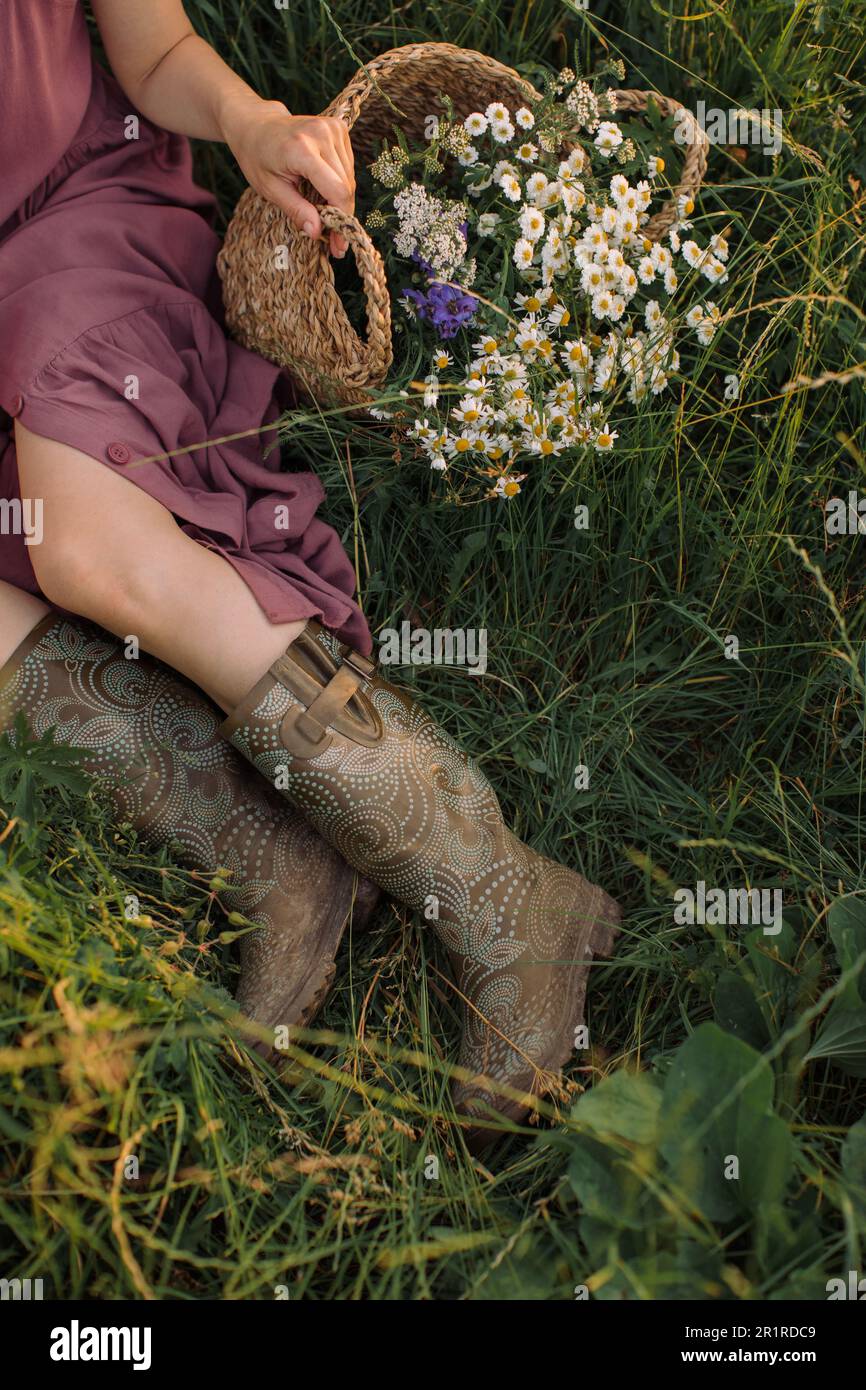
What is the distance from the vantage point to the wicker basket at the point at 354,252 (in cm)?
152

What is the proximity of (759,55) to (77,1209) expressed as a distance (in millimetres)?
2037

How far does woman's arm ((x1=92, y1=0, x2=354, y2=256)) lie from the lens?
143 centimetres

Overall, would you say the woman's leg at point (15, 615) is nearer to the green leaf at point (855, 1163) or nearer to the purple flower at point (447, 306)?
the purple flower at point (447, 306)

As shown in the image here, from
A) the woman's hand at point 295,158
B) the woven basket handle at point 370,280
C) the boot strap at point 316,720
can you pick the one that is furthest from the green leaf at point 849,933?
the woman's hand at point 295,158

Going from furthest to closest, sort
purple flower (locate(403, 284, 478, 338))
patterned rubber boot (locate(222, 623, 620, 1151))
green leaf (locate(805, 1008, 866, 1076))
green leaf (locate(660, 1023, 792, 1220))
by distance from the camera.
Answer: purple flower (locate(403, 284, 478, 338)), patterned rubber boot (locate(222, 623, 620, 1151)), green leaf (locate(805, 1008, 866, 1076)), green leaf (locate(660, 1023, 792, 1220))

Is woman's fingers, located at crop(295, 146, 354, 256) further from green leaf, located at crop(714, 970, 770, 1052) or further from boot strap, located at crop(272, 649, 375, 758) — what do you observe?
green leaf, located at crop(714, 970, 770, 1052)

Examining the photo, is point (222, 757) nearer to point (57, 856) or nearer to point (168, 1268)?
point (57, 856)

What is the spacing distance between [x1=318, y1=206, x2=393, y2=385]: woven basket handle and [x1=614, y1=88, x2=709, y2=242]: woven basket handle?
0.45 m

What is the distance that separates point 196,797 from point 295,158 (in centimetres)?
92

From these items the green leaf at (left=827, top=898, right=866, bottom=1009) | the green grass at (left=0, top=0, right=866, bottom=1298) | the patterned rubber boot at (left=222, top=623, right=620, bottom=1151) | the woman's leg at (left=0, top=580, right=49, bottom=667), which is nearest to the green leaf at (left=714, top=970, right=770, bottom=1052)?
the green grass at (left=0, top=0, right=866, bottom=1298)

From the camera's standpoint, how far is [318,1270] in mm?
1327

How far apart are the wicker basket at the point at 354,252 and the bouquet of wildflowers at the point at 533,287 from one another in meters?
0.04

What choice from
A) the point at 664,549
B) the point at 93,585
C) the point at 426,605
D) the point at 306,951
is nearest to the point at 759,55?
the point at 664,549

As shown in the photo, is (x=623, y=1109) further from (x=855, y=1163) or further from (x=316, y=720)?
(x=316, y=720)
